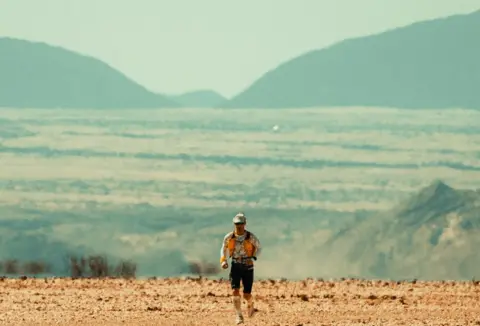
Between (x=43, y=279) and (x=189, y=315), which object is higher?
(x=43, y=279)

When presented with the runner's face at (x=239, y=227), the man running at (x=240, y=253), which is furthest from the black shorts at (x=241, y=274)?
the runner's face at (x=239, y=227)

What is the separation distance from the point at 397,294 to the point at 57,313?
7024mm

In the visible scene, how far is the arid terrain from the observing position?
2655cm

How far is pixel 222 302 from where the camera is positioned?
1151 inches

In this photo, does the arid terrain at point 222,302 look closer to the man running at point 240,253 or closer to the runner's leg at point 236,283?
the runner's leg at point 236,283

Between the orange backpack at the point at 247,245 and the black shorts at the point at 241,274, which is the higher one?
the orange backpack at the point at 247,245

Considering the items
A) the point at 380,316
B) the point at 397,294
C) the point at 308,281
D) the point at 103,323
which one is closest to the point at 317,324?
the point at 380,316

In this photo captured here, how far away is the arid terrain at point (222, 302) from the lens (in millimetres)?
26547

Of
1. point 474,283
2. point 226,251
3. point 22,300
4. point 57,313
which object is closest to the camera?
point 226,251

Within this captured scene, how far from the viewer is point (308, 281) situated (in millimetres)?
33250

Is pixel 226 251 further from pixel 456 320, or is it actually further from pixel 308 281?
pixel 308 281

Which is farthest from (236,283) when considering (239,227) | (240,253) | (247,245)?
(239,227)

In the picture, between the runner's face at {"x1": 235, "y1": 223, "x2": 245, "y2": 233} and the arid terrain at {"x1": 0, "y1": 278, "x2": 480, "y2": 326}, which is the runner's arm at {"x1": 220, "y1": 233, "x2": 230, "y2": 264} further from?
the arid terrain at {"x1": 0, "y1": 278, "x2": 480, "y2": 326}

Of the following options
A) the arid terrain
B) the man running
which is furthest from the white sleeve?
the arid terrain
